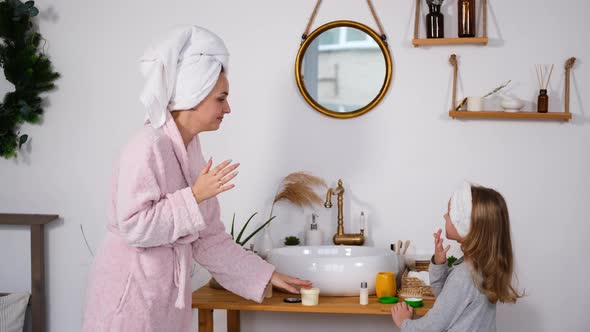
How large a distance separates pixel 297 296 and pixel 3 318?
4.18 feet

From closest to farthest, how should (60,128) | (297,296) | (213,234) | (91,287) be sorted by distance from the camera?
(91,287)
(213,234)
(297,296)
(60,128)

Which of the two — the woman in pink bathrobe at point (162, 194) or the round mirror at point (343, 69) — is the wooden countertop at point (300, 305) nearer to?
the woman in pink bathrobe at point (162, 194)

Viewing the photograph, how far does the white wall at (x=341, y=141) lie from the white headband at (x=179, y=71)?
1.02m

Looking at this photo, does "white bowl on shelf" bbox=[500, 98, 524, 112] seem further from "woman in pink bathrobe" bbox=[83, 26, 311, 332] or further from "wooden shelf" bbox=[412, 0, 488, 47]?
"woman in pink bathrobe" bbox=[83, 26, 311, 332]

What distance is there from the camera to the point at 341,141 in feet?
9.61

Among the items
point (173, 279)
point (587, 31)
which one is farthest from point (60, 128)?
point (587, 31)

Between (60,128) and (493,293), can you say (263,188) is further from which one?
(493,293)

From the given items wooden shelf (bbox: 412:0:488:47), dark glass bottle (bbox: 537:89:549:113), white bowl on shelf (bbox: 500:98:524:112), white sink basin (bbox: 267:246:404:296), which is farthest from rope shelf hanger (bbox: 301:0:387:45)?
white sink basin (bbox: 267:246:404:296)

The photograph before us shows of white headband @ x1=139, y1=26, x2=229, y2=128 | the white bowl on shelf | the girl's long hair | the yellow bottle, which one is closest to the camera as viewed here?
white headband @ x1=139, y1=26, x2=229, y2=128

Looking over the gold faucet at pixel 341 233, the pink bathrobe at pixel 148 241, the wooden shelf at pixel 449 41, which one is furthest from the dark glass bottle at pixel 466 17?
the pink bathrobe at pixel 148 241

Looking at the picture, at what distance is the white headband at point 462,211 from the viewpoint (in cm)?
211

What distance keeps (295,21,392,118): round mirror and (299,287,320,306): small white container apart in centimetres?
81

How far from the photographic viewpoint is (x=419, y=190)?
2889mm

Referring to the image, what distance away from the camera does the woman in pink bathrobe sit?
70.5 inches
